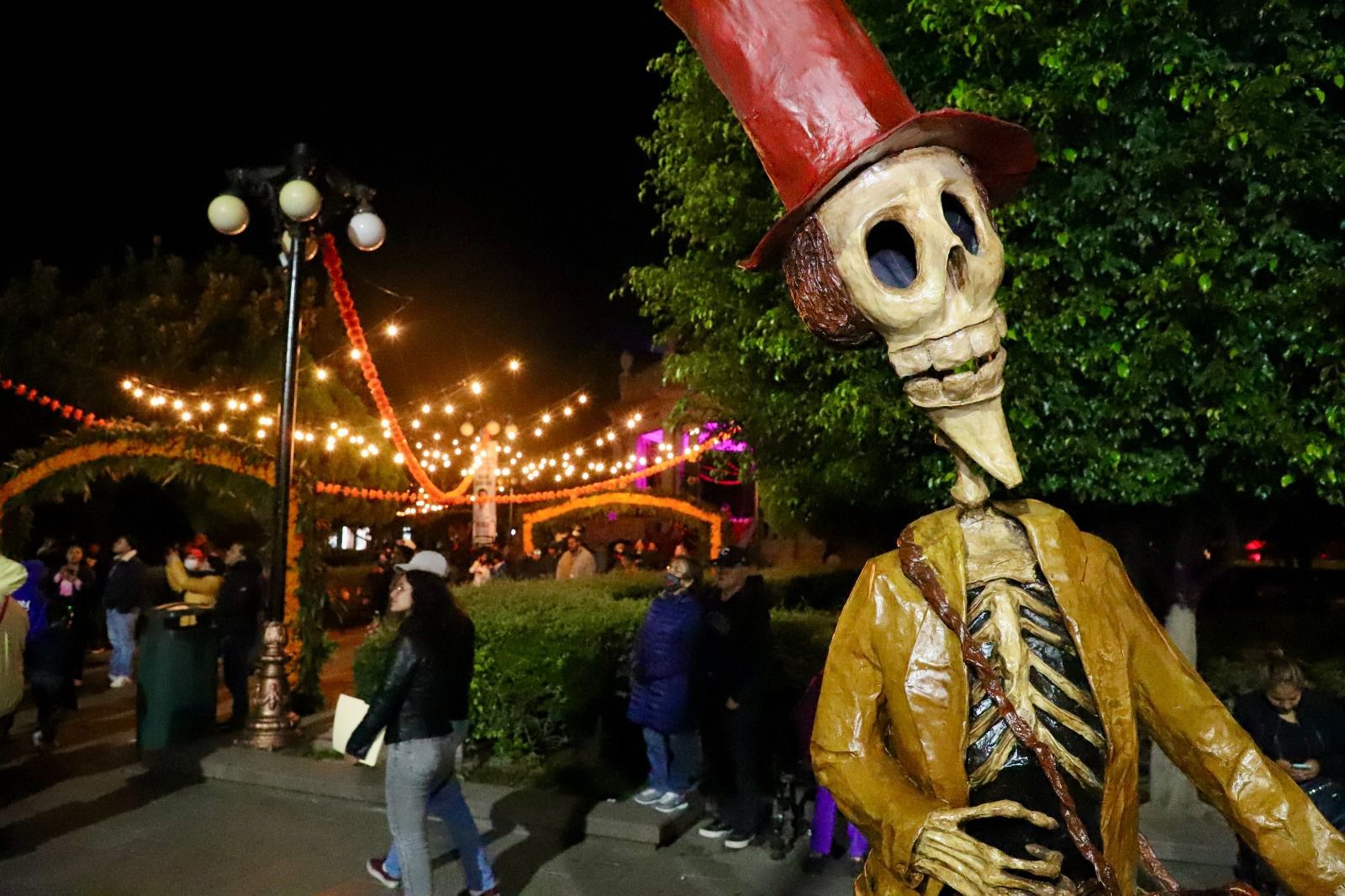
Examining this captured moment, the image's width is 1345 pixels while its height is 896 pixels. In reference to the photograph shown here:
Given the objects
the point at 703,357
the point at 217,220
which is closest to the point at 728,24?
the point at 703,357

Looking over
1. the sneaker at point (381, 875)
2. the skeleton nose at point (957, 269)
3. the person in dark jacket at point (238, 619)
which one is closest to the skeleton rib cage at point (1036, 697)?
the skeleton nose at point (957, 269)

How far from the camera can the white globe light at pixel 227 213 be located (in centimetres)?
846

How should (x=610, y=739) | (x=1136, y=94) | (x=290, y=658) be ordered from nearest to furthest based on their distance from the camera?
(x=1136, y=94), (x=610, y=739), (x=290, y=658)

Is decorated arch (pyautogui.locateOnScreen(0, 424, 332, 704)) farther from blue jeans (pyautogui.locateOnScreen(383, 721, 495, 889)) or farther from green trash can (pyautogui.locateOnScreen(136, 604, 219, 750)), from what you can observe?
blue jeans (pyautogui.locateOnScreen(383, 721, 495, 889))

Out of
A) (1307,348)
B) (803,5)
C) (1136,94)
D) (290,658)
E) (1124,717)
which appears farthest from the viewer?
(290,658)

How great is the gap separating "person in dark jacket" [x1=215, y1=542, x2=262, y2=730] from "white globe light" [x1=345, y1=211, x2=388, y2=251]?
3.55 metres

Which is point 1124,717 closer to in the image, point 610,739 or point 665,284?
point 665,284

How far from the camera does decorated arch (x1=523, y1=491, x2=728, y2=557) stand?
84.5 feet

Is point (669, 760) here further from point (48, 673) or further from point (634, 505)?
point (634, 505)

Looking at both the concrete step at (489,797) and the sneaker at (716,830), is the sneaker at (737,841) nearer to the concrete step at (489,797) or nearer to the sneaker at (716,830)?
the sneaker at (716,830)

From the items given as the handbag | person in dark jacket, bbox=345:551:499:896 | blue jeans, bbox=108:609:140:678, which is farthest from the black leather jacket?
blue jeans, bbox=108:609:140:678

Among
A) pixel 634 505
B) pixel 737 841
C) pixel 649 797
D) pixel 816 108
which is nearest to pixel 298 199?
pixel 649 797

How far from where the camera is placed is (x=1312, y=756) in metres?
4.90

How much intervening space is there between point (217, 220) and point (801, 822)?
7.11 meters
